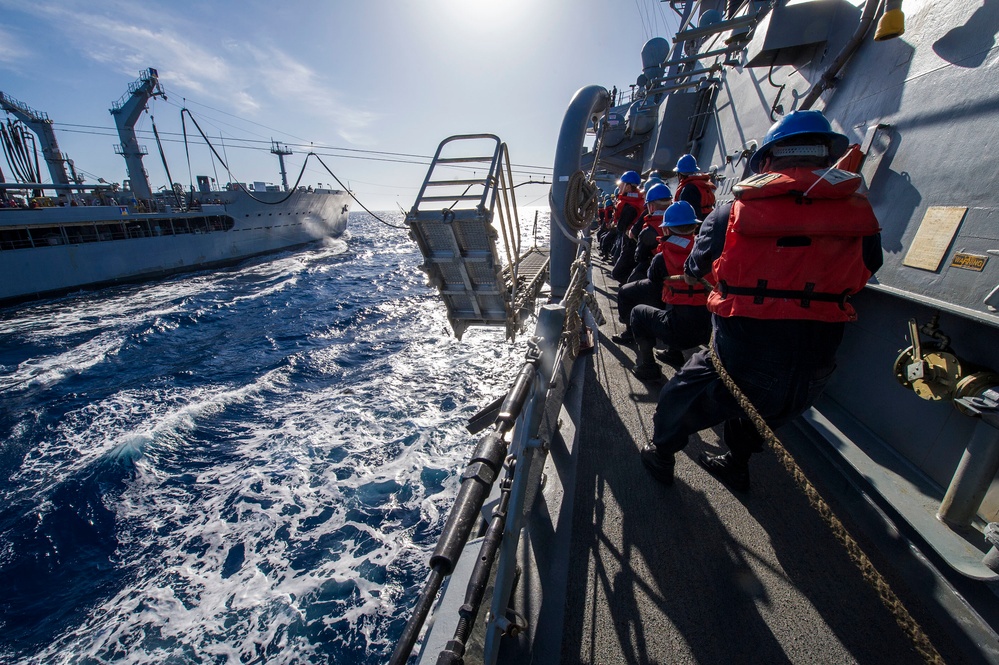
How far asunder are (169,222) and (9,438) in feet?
80.6

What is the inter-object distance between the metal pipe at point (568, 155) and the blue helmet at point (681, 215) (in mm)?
1639

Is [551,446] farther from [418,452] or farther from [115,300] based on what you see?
[115,300]

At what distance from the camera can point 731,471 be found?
2572mm

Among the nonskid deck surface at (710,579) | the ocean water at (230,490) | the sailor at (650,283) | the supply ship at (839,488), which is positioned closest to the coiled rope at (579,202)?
the sailor at (650,283)

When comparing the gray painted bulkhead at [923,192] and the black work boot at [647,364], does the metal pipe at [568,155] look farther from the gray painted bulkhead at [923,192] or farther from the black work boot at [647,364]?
the gray painted bulkhead at [923,192]

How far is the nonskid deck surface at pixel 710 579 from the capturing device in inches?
67.9

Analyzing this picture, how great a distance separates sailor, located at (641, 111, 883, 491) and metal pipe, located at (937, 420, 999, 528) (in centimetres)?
70

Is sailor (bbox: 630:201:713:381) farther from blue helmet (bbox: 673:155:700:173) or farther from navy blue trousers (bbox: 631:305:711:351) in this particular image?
blue helmet (bbox: 673:155:700:173)

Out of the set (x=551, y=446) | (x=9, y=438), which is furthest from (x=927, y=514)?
(x=9, y=438)

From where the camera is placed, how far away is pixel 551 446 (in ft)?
9.53

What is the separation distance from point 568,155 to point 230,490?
7.20 m

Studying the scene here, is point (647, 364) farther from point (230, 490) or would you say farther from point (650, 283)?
point (230, 490)

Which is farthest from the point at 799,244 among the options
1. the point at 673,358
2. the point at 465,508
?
the point at 673,358

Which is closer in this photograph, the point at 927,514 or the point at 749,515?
the point at 927,514
